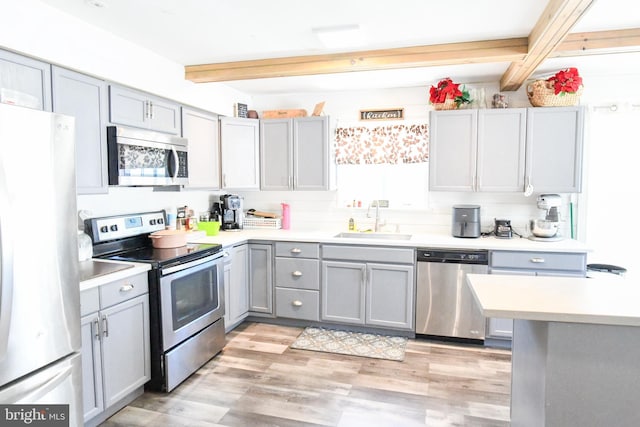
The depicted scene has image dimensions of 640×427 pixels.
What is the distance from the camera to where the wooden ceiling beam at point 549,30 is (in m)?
2.04

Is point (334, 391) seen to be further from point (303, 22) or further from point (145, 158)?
point (303, 22)

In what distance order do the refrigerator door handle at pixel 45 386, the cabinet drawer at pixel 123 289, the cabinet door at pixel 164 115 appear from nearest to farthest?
1. the refrigerator door handle at pixel 45 386
2. the cabinet drawer at pixel 123 289
3. the cabinet door at pixel 164 115

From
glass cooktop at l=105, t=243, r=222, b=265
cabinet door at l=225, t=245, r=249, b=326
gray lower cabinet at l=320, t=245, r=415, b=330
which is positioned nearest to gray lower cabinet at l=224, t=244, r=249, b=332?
cabinet door at l=225, t=245, r=249, b=326

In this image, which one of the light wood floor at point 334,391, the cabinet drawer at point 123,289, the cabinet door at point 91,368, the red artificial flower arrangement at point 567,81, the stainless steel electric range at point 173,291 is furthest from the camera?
the red artificial flower arrangement at point 567,81

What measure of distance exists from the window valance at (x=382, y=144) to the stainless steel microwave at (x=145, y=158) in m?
1.69

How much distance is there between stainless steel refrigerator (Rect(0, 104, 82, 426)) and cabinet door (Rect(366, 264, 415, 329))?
7.78 feet

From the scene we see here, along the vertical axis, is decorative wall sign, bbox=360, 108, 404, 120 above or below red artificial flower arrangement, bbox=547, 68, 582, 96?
below

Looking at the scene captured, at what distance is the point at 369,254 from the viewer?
3625mm

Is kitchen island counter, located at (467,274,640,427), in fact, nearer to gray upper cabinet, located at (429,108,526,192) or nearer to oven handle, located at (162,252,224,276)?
oven handle, located at (162,252,224,276)

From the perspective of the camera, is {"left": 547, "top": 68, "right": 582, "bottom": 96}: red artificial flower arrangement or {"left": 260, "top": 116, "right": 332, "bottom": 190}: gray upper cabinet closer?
{"left": 547, "top": 68, "right": 582, "bottom": 96}: red artificial flower arrangement

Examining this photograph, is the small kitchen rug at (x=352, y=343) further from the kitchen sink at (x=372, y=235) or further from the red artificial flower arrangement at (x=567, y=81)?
the red artificial flower arrangement at (x=567, y=81)

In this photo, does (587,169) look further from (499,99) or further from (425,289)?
(425,289)

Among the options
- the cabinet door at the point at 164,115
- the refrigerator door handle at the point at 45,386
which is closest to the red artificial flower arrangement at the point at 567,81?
the cabinet door at the point at 164,115

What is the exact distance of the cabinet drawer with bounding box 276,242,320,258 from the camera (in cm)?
378
